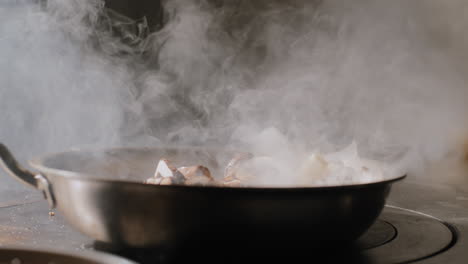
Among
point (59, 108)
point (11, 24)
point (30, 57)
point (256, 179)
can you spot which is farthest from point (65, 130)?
point (256, 179)

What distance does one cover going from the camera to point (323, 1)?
3.29 meters

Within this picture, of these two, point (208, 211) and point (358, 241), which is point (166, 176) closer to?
point (208, 211)

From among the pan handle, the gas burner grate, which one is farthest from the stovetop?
the pan handle

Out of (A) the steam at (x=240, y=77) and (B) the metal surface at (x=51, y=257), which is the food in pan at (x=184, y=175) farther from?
(A) the steam at (x=240, y=77)

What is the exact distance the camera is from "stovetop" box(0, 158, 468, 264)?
90cm

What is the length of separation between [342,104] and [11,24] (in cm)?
205

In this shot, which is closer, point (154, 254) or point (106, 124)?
point (154, 254)

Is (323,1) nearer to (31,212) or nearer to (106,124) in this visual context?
(106,124)

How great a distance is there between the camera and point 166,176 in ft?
3.34

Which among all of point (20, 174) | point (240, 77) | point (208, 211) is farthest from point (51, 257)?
point (240, 77)

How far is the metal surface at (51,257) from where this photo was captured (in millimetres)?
572

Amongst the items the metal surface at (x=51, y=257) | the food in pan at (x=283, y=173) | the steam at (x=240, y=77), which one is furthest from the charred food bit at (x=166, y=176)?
the steam at (x=240, y=77)

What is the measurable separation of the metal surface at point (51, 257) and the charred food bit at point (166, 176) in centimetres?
32

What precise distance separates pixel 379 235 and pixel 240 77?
227 centimetres
